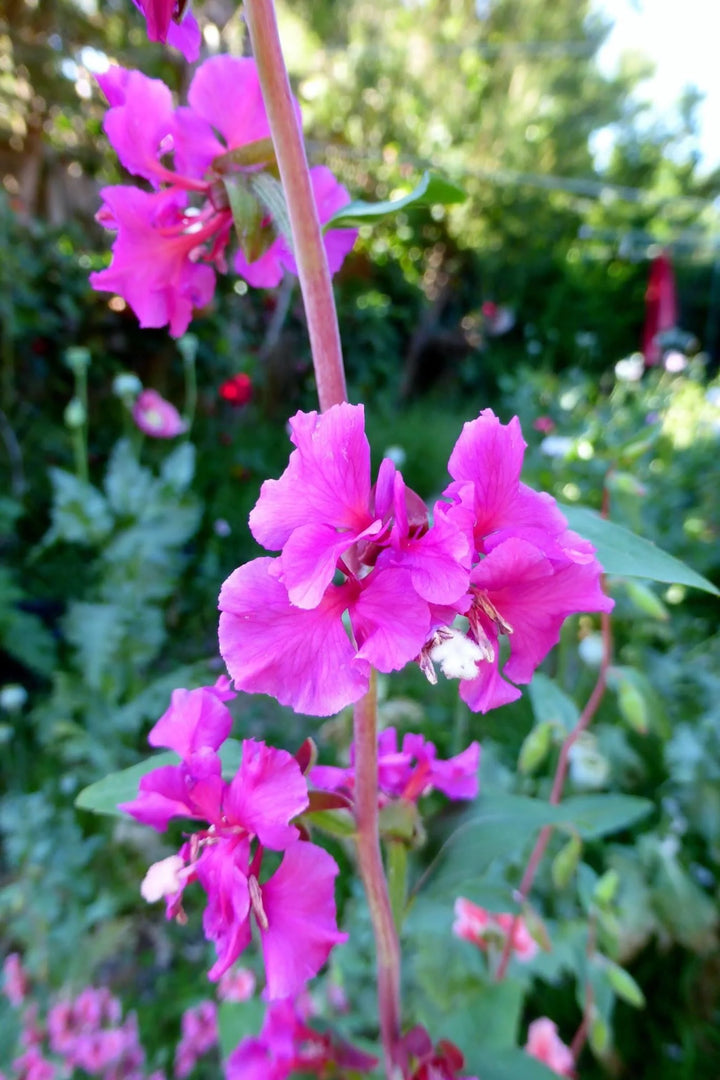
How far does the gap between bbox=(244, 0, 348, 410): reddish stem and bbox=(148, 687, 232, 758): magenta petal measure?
6.5 inches

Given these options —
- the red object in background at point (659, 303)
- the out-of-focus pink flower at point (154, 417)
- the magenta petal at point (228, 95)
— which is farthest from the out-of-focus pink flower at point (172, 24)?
the red object in background at point (659, 303)

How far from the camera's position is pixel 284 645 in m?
0.28

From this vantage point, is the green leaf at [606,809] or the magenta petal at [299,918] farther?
the green leaf at [606,809]

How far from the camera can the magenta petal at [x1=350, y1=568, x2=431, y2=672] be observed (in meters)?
0.26

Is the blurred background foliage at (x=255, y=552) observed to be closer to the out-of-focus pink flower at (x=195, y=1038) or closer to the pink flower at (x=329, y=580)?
the out-of-focus pink flower at (x=195, y=1038)

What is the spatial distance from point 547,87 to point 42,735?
22.9 ft

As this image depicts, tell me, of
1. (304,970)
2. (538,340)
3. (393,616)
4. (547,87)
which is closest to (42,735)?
(304,970)

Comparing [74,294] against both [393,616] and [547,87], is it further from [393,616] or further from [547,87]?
[547,87]

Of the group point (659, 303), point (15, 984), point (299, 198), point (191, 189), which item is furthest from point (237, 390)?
point (659, 303)

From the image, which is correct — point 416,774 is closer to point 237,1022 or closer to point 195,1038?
point 237,1022

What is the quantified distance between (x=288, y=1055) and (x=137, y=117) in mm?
614

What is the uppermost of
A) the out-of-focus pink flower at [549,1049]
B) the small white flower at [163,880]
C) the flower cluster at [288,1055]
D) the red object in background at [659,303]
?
the red object in background at [659,303]

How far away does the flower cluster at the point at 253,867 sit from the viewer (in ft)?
1.06

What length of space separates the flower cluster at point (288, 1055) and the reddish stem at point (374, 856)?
69 mm
